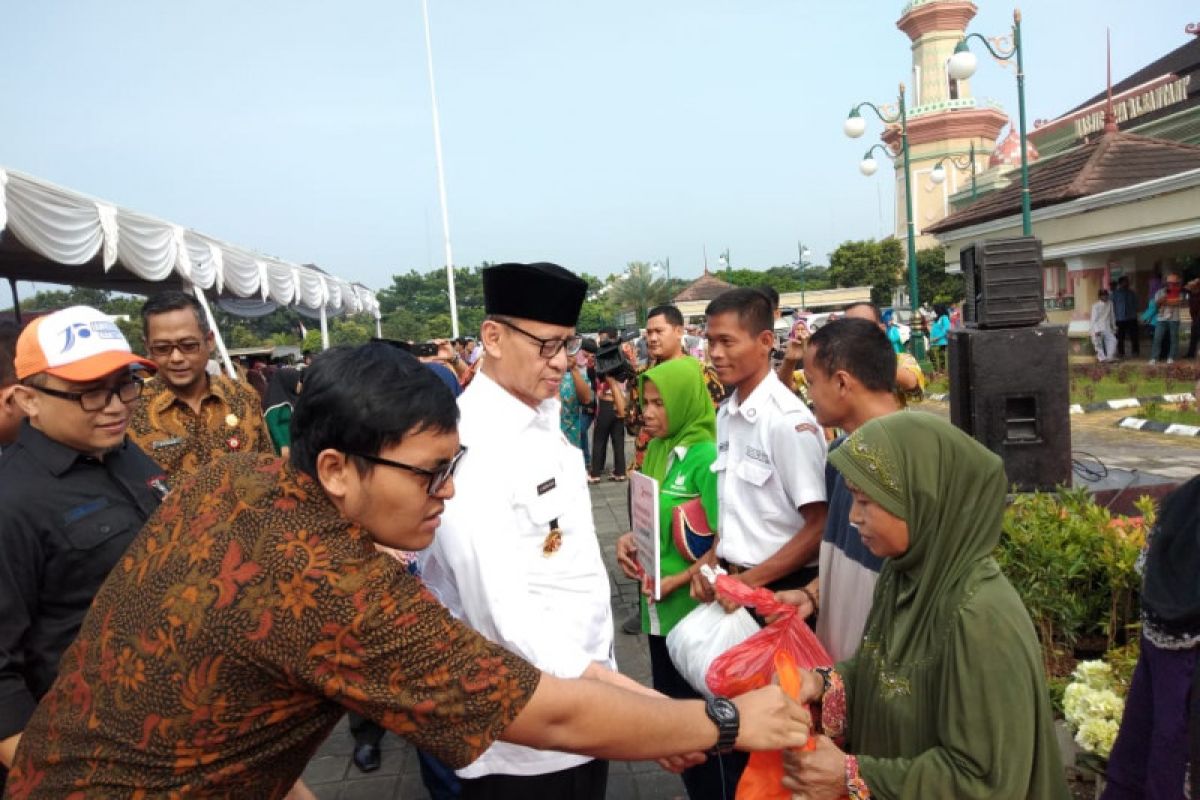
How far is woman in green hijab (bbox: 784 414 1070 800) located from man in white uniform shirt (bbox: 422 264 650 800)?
584 mm

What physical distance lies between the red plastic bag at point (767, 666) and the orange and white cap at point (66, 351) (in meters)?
1.81

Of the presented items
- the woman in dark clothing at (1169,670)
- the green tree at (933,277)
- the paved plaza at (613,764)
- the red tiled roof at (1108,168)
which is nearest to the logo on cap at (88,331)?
the paved plaza at (613,764)

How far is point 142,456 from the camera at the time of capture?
243 cm

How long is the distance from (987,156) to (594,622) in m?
50.5

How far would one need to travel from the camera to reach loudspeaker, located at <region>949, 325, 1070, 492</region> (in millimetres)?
5094

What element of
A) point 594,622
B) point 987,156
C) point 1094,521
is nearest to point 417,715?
point 594,622

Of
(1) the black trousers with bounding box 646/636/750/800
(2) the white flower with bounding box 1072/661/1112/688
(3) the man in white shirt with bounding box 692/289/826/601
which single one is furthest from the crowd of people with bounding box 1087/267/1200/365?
(1) the black trousers with bounding box 646/636/750/800

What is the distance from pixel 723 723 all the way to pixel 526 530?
651 mm

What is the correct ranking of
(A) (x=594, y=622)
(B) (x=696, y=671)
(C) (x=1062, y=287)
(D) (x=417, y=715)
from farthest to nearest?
(C) (x=1062, y=287) < (B) (x=696, y=671) < (A) (x=594, y=622) < (D) (x=417, y=715)

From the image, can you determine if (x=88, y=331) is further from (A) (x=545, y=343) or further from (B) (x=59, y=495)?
(A) (x=545, y=343)

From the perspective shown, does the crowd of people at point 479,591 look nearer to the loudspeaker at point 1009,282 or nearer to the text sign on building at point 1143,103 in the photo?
the loudspeaker at point 1009,282

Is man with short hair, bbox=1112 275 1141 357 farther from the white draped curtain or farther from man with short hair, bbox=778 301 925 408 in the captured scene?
the white draped curtain

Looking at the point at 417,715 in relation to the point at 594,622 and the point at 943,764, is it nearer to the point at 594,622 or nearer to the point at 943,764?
the point at 594,622

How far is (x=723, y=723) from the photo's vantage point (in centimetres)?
162
